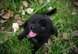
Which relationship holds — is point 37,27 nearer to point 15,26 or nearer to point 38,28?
point 38,28

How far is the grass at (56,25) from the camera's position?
2.63 meters

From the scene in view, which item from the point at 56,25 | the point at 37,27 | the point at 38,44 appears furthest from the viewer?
the point at 56,25

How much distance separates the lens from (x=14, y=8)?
2900mm

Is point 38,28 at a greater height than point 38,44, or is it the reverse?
point 38,28

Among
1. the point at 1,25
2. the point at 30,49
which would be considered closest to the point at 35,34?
the point at 30,49

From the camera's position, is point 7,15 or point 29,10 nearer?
point 7,15

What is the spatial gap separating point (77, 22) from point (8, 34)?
829 mm

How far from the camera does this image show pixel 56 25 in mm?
2918

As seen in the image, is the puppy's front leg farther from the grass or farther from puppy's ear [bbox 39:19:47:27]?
puppy's ear [bbox 39:19:47:27]

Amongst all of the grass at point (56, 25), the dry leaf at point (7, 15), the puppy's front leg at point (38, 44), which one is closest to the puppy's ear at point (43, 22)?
the puppy's front leg at point (38, 44)

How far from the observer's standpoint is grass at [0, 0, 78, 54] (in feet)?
8.64

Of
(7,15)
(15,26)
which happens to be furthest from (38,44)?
(7,15)

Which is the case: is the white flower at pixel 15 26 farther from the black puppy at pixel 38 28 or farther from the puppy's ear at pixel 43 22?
the puppy's ear at pixel 43 22

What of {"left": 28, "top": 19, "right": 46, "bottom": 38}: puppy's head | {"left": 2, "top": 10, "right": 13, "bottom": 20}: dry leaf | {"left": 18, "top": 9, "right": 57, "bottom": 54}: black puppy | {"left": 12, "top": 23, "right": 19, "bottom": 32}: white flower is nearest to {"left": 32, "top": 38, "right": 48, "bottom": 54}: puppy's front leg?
{"left": 18, "top": 9, "right": 57, "bottom": 54}: black puppy
